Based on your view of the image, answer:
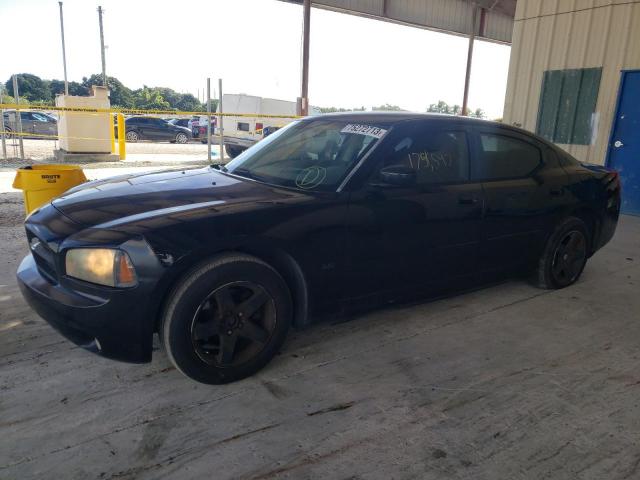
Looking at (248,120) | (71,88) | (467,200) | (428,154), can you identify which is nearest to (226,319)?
(428,154)

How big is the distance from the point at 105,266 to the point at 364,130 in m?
1.86

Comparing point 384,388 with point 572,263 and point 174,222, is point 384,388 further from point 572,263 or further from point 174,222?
point 572,263

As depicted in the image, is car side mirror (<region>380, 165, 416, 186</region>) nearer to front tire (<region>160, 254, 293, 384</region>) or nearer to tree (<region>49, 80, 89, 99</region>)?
front tire (<region>160, 254, 293, 384</region>)

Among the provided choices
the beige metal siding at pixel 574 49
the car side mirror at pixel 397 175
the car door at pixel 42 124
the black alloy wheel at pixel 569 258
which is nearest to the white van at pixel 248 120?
the beige metal siding at pixel 574 49

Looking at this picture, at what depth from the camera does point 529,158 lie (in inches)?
157

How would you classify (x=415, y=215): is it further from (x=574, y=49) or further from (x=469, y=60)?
(x=469, y=60)

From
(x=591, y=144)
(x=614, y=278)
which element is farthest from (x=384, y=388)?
(x=591, y=144)

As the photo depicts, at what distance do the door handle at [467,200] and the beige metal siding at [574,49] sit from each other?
6.30 meters

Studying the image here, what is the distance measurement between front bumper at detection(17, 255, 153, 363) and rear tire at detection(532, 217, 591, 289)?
3.35 metres

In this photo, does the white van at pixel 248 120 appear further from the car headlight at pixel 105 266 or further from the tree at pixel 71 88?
the tree at pixel 71 88

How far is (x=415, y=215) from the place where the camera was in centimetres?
320

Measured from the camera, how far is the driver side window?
10.5ft

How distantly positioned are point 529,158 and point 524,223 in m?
0.56

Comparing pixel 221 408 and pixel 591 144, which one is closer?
pixel 221 408
